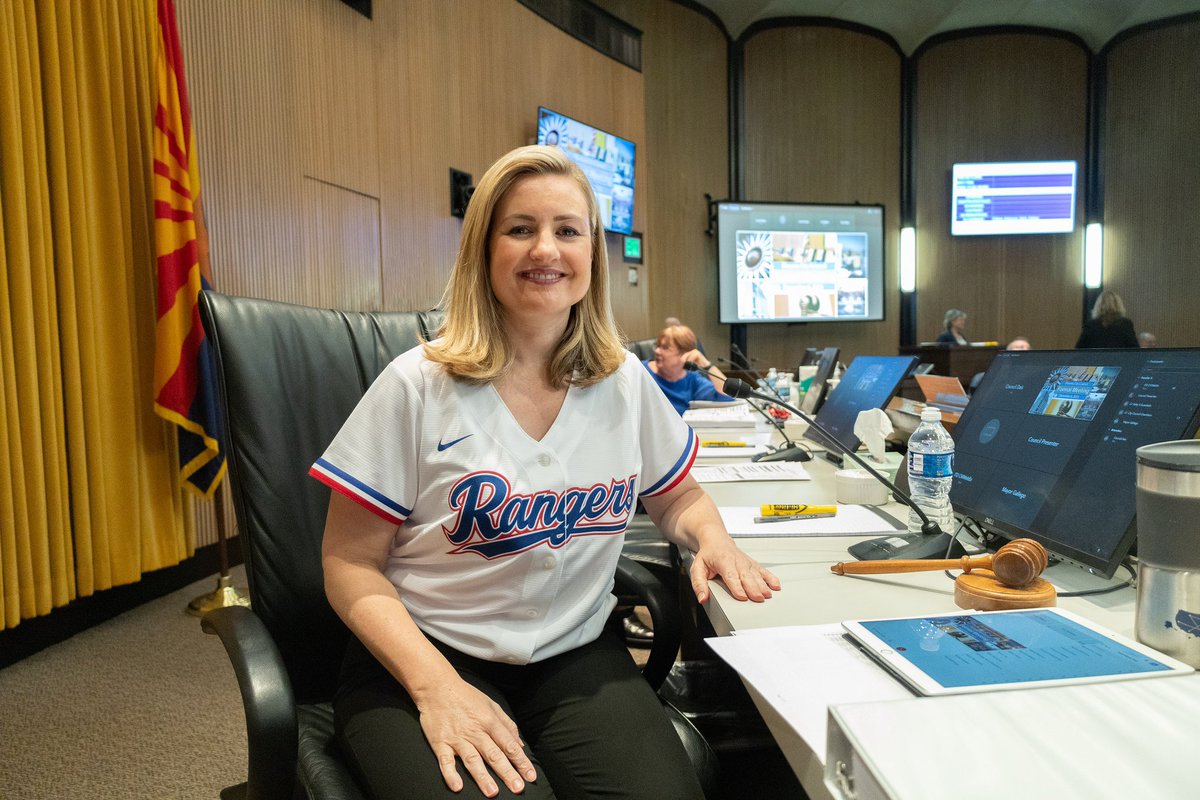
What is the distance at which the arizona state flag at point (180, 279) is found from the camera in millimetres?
2523

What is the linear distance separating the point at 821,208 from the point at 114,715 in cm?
747

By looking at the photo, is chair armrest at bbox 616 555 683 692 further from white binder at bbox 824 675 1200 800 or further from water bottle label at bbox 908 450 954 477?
white binder at bbox 824 675 1200 800

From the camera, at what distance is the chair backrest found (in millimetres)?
1093

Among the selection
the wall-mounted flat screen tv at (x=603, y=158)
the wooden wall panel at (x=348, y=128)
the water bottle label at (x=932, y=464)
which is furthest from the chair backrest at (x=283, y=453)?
the wall-mounted flat screen tv at (x=603, y=158)

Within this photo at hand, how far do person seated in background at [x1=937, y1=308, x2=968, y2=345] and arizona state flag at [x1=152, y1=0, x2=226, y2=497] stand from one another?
640 centimetres

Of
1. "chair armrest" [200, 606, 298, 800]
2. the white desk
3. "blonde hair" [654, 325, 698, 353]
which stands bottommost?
"chair armrest" [200, 606, 298, 800]

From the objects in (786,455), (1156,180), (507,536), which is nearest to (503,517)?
(507,536)

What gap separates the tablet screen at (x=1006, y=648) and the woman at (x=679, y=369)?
8.22 feet

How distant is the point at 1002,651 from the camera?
2.25 ft

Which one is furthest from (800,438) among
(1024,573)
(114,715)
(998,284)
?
(998,284)

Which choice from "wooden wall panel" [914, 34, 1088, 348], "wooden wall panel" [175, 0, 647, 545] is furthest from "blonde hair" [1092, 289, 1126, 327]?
"wooden wall panel" [175, 0, 647, 545]

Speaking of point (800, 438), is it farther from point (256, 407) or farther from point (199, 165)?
point (199, 165)

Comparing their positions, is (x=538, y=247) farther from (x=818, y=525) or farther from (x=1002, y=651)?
(x=1002, y=651)

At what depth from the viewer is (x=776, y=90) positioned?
7.81m
